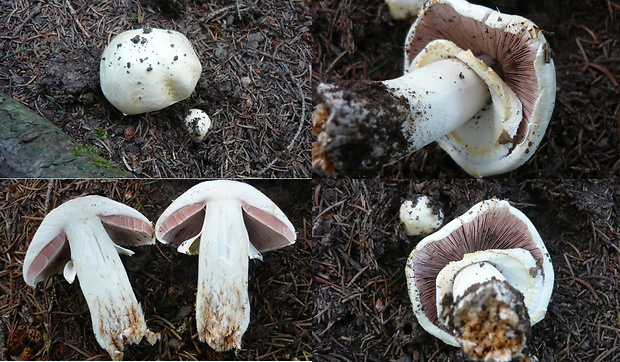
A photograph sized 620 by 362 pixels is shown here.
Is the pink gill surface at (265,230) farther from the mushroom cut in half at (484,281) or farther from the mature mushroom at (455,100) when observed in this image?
the mushroom cut in half at (484,281)

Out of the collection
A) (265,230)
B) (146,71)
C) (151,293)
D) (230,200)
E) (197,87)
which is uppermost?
(146,71)

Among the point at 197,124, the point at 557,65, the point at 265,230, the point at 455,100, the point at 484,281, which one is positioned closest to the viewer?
the point at 484,281

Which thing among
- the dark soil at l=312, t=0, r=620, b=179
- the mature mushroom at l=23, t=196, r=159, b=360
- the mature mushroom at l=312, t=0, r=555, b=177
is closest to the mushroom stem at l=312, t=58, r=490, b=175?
the mature mushroom at l=312, t=0, r=555, b=177

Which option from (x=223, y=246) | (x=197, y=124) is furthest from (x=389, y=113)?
(x=197, y=124)

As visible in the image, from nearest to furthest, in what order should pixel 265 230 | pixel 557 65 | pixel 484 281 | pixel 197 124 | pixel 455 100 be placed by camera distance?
1. pixel 484 281
2. pixel 455 100
3. pixel 265 230
4. pixel 197 124
5. pixel 557 65

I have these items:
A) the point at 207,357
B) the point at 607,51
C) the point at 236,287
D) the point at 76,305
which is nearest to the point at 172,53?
the point at 236,287

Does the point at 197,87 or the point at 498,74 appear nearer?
the point at 498,74

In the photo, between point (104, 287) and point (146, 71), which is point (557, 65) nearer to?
point (146, 71)
